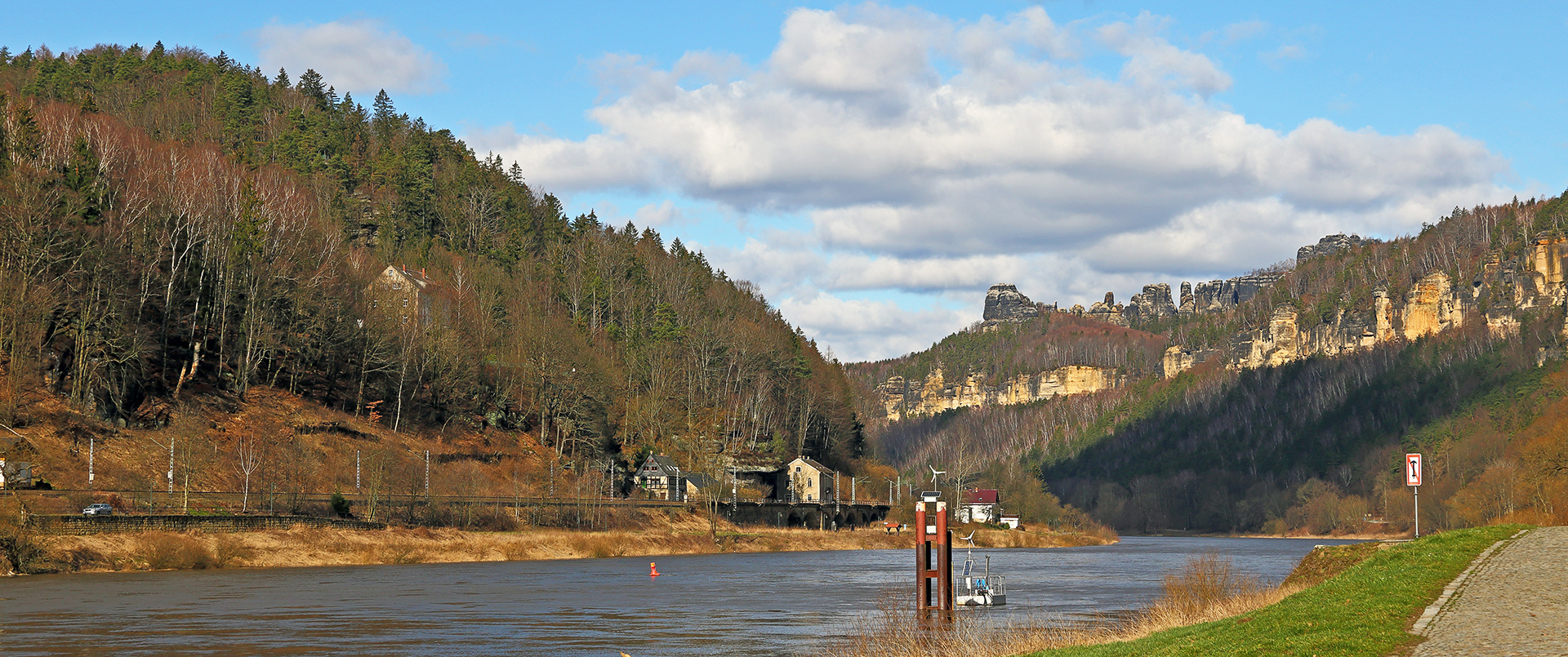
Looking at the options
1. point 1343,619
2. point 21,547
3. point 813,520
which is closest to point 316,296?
point 21,547

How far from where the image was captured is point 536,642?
39906mm

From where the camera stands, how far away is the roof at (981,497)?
19075cm

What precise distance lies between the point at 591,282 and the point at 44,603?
4940 inches

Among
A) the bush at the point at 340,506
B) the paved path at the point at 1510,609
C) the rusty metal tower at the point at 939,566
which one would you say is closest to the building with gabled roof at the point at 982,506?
the bush at the point at 340,506

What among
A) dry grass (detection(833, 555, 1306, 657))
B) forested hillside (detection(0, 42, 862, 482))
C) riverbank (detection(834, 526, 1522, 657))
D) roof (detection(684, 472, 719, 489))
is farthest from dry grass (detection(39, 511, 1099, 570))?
riverbank (detection(834, 526, 1522, 657))

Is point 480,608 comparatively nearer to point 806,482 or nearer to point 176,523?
point 176,523

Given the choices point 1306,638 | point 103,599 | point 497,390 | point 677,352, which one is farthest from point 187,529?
point 677,352

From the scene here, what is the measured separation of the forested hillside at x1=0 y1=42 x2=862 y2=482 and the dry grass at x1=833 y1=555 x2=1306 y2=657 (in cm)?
6740

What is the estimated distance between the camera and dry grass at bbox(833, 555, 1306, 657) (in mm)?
32375

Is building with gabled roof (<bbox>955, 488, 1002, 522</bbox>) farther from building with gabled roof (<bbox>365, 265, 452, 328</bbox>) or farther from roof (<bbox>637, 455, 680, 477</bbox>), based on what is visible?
building with gabled roof (<bbox>365, 265, 452, 328</bbox>)

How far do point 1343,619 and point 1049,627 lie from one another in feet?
58.8

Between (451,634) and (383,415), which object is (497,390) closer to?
(383,415)

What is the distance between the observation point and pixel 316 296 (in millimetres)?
119500

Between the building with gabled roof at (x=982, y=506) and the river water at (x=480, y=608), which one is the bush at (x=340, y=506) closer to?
the river water at (x=480, y=608)
